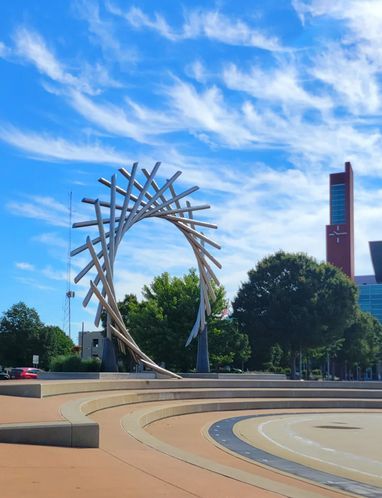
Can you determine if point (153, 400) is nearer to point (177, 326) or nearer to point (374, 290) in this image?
point (177, 326)

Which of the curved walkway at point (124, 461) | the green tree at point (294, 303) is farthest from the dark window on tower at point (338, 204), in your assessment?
the curved walkway at point (124, 461)

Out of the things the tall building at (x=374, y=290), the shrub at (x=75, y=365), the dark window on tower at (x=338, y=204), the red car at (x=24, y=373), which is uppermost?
the dark window on tower at (x=338, y=204)

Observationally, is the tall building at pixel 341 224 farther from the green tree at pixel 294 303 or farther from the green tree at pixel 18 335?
the green tree at pixel 18 335

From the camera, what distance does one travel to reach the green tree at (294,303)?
53531 millimetres

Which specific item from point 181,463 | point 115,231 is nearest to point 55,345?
point 115,231

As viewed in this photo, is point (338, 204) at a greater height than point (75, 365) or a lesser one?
greater

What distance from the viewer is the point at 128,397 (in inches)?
778

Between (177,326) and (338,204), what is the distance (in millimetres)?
80485

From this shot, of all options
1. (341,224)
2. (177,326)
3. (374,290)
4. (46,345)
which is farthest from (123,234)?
(374,290)

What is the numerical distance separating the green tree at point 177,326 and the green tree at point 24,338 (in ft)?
68.7

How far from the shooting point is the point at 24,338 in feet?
224

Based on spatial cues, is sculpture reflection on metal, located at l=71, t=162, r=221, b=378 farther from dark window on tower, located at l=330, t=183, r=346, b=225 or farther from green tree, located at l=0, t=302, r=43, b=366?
dark window on tower, located at l=330, t=183, r=346, b=225

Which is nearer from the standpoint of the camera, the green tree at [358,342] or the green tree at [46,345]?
the green tree at [46,345]

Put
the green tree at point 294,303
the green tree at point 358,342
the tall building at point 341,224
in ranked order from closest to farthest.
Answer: the green tree at point 294,303 → the green tree at point 358,342 → the tall building at point 341,224
